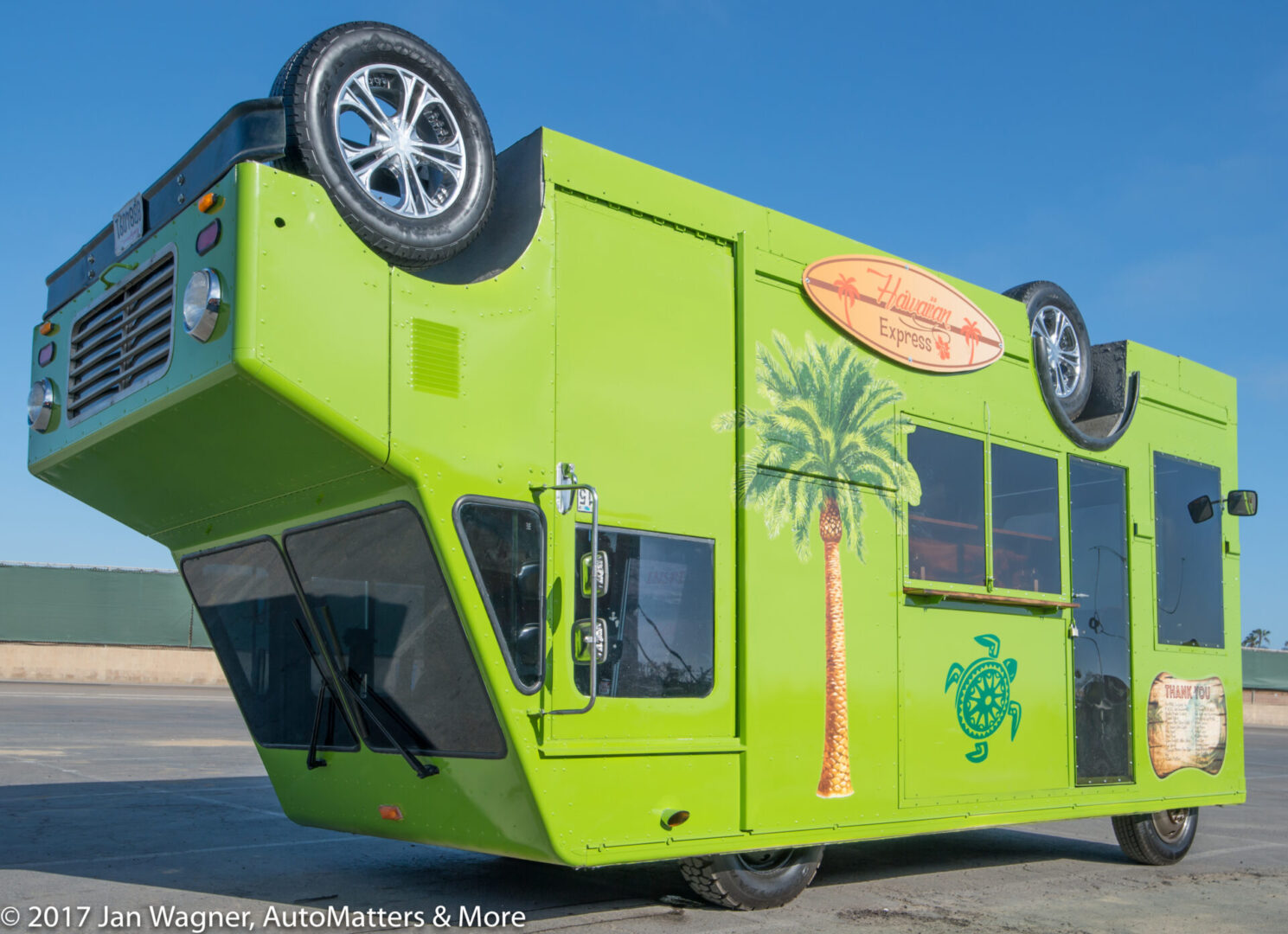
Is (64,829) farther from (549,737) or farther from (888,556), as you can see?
(888,556)

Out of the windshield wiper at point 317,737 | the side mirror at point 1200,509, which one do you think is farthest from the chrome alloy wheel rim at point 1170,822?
the windshield wiper at point 317,737

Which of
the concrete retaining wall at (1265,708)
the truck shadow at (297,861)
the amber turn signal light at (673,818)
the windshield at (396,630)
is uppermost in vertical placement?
the windshield at (396,630)

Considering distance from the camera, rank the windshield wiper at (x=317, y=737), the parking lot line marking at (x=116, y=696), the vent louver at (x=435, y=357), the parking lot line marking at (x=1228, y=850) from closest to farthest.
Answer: the vent louver at (x=435, y=357) → the windshield wiper at (x=317, y=737) → the parking lot line marking at (x=1228, y=850) → the parking lot line marking at (x=116, y=696)

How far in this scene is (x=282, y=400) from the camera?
4.72 meters

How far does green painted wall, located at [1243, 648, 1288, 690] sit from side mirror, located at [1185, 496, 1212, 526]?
36192mm

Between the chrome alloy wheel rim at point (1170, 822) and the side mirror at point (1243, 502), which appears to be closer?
the chrome alloy wheel rim at point (1170, 822)

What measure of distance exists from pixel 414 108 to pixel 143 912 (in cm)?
408

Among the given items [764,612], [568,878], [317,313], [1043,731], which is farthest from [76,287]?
[1043,731]

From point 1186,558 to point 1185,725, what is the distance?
127 cm

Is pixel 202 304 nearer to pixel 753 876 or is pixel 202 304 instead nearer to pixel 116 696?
pixel 753 876

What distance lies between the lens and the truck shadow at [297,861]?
6.33 metres

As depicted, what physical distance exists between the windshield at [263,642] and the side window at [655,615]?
1.63m

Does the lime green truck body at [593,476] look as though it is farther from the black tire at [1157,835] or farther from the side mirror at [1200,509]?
the side mirror at [1200,509]

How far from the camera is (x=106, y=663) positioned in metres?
33.8
